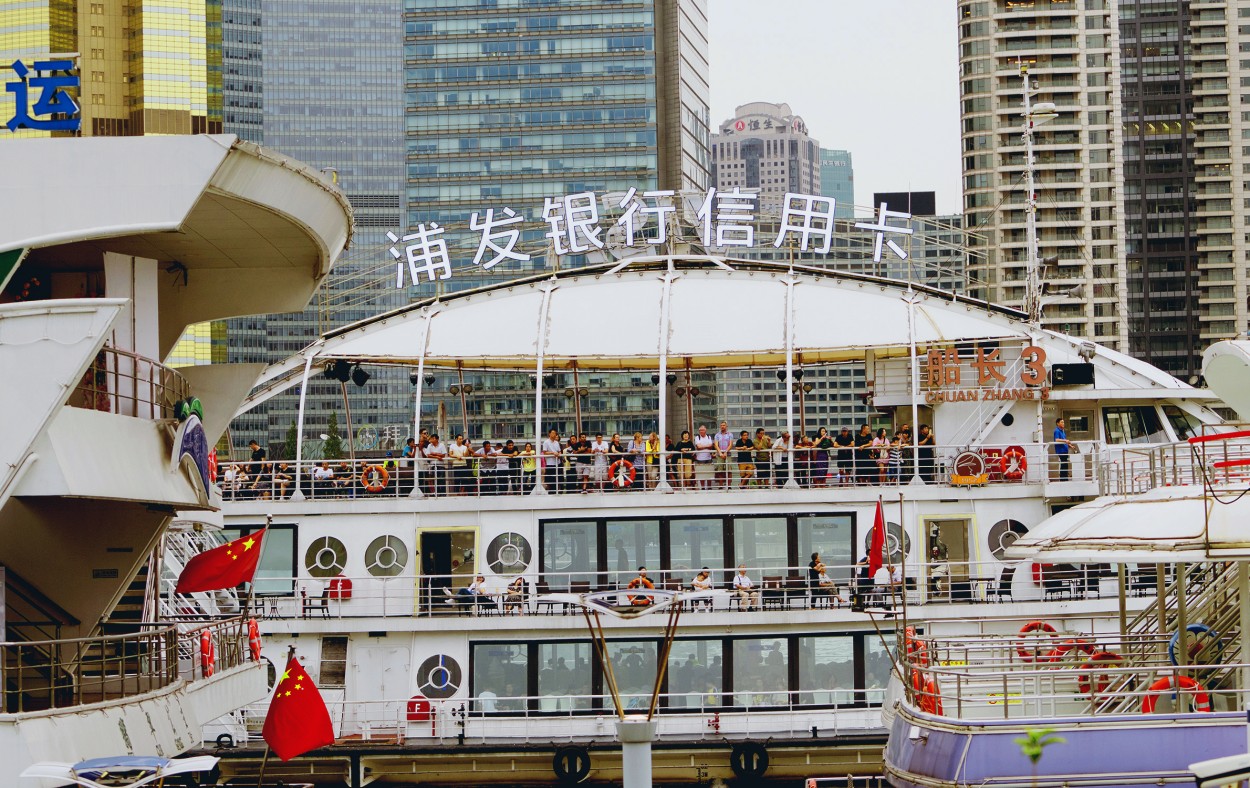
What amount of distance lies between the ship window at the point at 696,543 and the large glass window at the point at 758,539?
362 mm

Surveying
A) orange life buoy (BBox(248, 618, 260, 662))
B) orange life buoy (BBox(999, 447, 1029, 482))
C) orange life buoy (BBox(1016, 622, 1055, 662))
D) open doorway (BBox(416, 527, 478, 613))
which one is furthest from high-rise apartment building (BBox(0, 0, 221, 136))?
orange life buoy (BBox(1016, 622, 1055, 662))

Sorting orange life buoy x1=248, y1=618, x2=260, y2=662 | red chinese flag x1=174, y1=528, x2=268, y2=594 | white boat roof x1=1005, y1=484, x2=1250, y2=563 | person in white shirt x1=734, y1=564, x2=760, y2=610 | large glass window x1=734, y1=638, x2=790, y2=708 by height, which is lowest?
large glass window x1=734, y1=638, x2=790, y2=708

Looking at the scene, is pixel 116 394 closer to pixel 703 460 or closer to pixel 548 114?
pixel 703 460

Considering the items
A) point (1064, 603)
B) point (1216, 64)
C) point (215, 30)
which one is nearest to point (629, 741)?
point (1064, 603)

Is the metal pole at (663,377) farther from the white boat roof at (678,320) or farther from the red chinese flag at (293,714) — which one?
the red chinese flag at (293,714)

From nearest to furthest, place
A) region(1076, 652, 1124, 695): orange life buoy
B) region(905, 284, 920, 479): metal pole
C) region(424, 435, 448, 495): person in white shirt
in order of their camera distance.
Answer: region(1076, 652, 1124, 695): orange life buoy, region(905, 284, 920, 479): metal pole, region(424, 435, 448, 495): person in white shirt

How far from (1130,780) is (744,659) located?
1488cm

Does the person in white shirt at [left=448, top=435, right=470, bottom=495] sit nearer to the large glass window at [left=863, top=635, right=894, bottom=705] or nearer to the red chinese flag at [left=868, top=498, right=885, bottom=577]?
the large glass window at [left=863, top=635, right=894, bottom=705]

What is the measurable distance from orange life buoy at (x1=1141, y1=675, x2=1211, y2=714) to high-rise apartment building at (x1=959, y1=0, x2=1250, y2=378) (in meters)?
107

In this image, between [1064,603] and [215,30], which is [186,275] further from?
[215,30]

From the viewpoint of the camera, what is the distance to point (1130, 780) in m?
18.6

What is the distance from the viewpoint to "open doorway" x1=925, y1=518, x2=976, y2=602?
3359 centimetres

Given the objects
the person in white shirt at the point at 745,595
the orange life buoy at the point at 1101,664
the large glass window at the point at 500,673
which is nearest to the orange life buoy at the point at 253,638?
the large glass window at the point at 500,673

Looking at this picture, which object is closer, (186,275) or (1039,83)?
(186,275)
